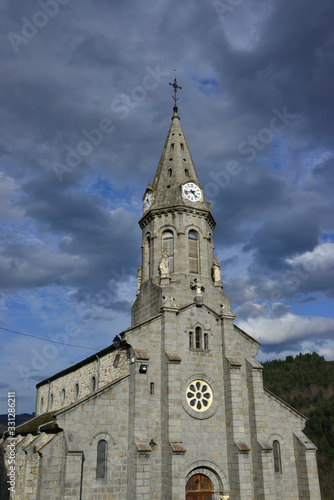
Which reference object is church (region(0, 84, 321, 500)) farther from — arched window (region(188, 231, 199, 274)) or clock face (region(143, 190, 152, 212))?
clock face (region(143, 190, 152, 212))

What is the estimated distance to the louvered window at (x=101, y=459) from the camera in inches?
860

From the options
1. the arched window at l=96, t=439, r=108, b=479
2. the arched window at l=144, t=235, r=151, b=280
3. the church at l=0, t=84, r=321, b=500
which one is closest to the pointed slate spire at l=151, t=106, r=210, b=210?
the church at l=0, t=84, r=321, b=500

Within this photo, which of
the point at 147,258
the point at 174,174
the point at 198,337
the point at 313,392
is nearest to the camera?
the point at 198,337

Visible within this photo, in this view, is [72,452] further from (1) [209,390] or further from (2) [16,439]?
(2) [16,439]

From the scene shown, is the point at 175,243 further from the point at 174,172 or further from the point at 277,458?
the point at 277,458

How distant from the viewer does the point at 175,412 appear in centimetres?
2348

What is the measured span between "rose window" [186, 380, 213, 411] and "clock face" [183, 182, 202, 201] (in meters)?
13.7

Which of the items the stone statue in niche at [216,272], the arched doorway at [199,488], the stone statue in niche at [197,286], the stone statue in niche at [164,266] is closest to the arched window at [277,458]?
the arched doorway at [199,488]

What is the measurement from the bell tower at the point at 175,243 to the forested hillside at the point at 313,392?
142 ft

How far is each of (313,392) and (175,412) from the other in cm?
8977

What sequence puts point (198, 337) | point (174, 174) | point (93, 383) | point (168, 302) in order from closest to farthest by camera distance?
1. point (168, 302)
2. point (198, 337)
3. point (93, 383)
4. point (174, 174)

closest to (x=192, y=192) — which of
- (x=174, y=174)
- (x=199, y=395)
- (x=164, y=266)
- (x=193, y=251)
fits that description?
(x=174, y=174)

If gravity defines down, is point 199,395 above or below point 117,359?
below

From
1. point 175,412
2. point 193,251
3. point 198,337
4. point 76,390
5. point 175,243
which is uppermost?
point 175,243
